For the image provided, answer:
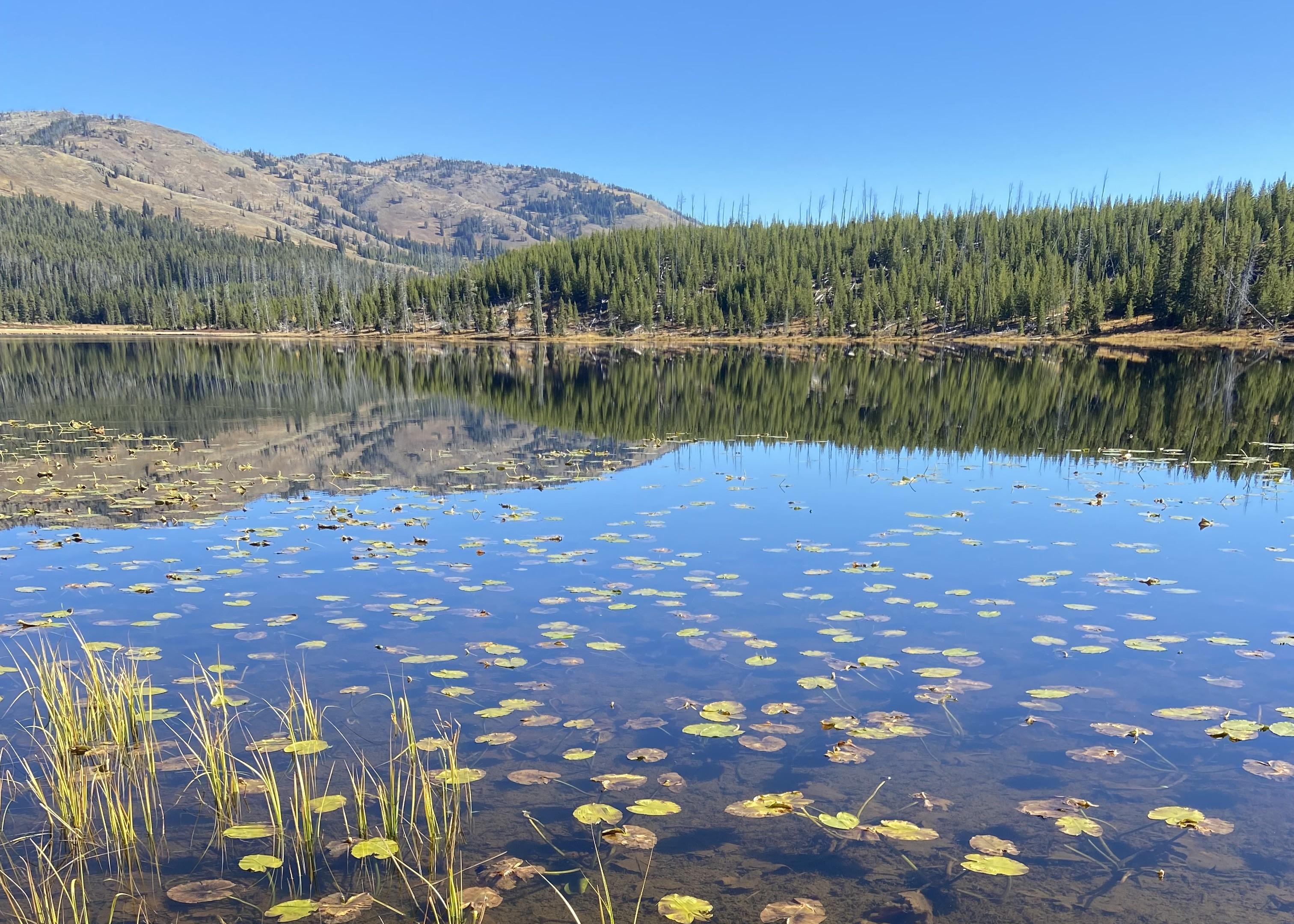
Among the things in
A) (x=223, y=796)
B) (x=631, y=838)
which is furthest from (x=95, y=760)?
(x=631, y=838)

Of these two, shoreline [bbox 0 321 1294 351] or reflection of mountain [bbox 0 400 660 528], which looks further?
shoreline [bbox 0 321 1294 351]

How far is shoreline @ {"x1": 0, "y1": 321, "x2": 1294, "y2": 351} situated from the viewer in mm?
101625

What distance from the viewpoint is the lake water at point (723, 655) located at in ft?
20.8

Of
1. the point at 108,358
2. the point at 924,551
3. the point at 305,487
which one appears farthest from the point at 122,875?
the point at 108,358

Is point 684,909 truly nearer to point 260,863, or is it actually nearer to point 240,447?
point 260,863

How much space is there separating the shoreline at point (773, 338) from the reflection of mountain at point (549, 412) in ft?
107

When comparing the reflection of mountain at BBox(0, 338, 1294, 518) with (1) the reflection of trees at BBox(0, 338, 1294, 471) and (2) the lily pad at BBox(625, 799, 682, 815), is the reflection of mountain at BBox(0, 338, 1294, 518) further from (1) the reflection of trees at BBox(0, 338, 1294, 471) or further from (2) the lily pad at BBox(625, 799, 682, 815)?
(2) the lily pad at BBox(625, 799, 682, 815)

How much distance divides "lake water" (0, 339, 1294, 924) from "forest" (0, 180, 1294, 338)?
109 m

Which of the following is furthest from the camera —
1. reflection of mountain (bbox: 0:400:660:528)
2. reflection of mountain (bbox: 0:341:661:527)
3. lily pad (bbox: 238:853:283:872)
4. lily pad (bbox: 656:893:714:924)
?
reflection of mountain (bbox: 0:341:661:527)

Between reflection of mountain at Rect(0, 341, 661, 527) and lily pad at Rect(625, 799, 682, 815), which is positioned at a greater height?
reflection of mountain at Rect(0, 341, 661, 527)

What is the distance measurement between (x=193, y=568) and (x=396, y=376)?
5144 cm

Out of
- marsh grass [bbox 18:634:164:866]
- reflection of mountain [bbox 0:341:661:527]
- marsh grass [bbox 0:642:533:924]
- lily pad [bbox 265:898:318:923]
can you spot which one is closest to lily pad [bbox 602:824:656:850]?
marsh grass [bbox 0:642:533:924]

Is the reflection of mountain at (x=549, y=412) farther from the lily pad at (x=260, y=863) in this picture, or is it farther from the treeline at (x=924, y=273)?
the treeline at (x=924, y=273)

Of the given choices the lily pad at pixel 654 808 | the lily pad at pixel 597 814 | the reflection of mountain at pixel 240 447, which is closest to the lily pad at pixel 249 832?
the lily pad at pixel 597 814
